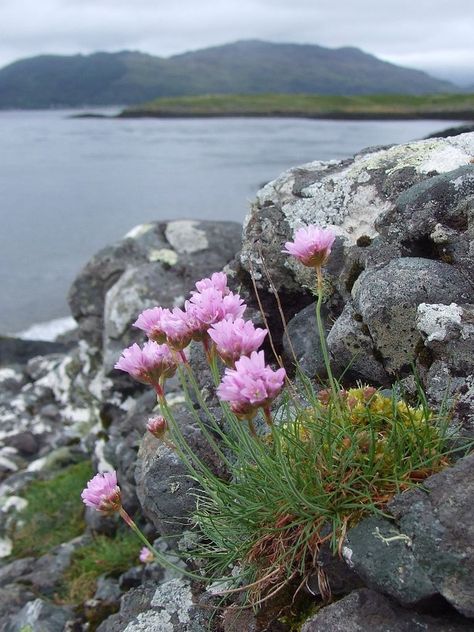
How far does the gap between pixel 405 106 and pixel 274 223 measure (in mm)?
112692

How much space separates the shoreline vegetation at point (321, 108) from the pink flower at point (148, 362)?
89.7 metres

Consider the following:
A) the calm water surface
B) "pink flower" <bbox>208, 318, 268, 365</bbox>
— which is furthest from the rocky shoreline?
the calm water surface

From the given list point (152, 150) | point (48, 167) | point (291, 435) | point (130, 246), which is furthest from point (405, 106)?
point (291, 435)

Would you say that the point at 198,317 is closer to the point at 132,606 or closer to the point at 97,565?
the point at 132,606

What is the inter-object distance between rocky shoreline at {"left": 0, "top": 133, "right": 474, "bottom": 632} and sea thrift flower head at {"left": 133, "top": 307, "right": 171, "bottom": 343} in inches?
30.2

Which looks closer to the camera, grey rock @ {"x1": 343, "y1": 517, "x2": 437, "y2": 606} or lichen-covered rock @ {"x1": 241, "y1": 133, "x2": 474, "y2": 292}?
grey rock @ {"x1": 343, "y1": 517, "x2": 437, "y2": 606}

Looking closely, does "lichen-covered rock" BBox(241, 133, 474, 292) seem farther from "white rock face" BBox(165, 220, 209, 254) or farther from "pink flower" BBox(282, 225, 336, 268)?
"white rock face" BBox(165, 220, 209, 254)

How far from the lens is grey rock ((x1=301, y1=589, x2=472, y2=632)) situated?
297cm

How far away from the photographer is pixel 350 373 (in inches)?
180

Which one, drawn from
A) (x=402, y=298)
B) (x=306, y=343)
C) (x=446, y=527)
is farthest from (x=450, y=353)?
(x=306, y=343)

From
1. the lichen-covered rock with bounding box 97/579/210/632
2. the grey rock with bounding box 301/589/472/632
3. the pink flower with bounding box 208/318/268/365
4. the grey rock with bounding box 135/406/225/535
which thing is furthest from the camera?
the grey rock with bounding box 135/406/225/535

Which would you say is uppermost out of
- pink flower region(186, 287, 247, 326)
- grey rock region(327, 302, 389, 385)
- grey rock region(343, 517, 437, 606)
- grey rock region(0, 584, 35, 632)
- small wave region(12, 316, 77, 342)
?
pink flower region(186, 287, 247, 326)

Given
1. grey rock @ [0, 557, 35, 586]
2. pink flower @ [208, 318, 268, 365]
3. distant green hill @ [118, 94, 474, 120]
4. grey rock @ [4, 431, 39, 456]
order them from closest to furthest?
pink flower @ [208, 318, 268, 365] < grey rock @ [0, 557, 35, 586] < grey rock @ [4, 431, 39, 456] < distant green hill @ [118, 94, 474, 120]

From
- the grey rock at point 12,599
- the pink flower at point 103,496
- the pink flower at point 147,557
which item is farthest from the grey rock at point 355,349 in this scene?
the grey rock at point 12,599
